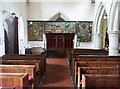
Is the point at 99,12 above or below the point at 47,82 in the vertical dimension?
above

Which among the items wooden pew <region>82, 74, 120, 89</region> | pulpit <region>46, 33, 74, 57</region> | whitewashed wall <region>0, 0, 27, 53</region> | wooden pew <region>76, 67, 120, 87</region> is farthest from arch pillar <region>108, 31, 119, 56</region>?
pulpit <region>46, 33, 74, 57</region>

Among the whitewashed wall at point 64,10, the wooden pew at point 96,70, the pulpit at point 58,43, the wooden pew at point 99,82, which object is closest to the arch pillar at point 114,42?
the wooden pew at point 96,70

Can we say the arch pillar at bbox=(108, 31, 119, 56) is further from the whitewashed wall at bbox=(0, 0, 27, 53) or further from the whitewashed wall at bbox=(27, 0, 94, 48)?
the whitewashed wall at bbox=(27, 0, 94, 48)

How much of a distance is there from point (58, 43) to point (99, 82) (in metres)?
10.6

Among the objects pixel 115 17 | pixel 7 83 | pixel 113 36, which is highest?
pixel 115 17

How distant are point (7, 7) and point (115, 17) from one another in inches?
194

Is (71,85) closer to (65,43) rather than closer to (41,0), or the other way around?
(65,43)

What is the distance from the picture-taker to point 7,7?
1016 centimetres

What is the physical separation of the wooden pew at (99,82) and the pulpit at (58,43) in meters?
10.4

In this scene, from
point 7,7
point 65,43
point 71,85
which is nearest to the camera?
point 71,85

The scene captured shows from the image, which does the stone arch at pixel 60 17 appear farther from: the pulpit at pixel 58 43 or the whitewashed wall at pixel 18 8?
the whitewashed wall at pixel 18 8

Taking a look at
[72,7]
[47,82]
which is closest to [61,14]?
[72,7]

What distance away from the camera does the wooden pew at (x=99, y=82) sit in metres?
4.01

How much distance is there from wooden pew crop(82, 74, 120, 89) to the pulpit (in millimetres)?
10384
